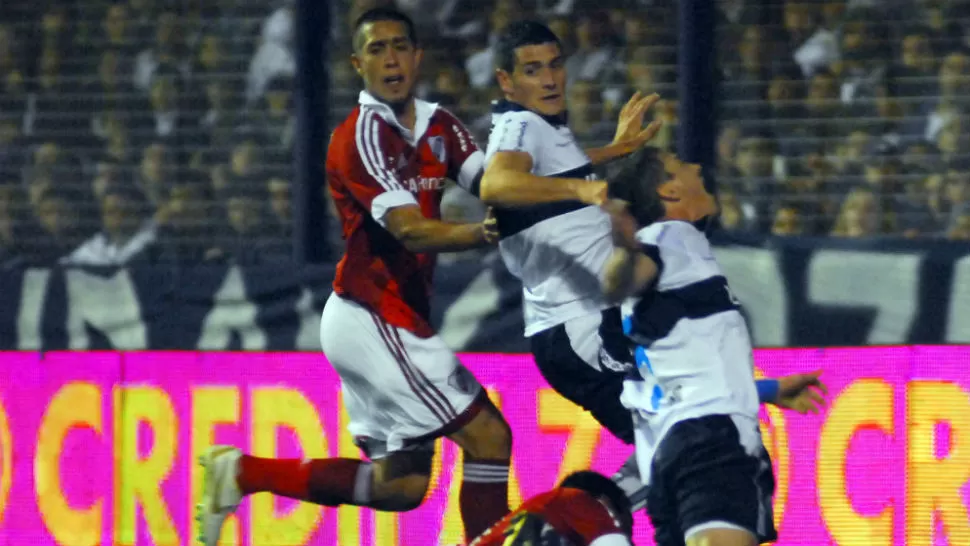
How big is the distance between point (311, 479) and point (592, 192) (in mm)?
1508

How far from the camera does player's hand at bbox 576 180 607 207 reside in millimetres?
4582

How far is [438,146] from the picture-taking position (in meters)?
5.49

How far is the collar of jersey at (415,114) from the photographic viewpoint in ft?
17.8

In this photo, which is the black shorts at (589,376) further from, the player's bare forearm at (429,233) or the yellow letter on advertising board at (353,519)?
the yellow letter on advertising board at (353,519)

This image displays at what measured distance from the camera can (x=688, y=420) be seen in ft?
14.8

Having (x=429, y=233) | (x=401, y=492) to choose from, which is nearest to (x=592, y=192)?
(x=429, y=233)

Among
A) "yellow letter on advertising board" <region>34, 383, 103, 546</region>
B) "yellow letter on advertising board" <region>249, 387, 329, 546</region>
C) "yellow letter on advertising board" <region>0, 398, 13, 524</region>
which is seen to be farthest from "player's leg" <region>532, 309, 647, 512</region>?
"yellow letter on advertising board" <region>0, 398, 13, 524</region>

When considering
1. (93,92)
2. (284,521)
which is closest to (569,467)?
(284,521)

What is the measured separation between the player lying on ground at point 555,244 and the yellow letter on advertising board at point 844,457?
1089 millimetres

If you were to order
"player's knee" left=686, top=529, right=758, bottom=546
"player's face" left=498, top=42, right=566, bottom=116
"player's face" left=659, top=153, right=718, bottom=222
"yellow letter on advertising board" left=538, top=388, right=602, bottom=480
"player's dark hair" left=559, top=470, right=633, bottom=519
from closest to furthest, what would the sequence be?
"player's knee" left=686, top=529, right=758, bottom=546, "player's face" left=659, top=153, right=718, bottom=222, "player's dark hair" left=559, top=470, right=633, bottom=519, "player's face" left=498, top=42, right=566, bottom=116, "yellow letter on advertising board" left=538, top=388, right=602, bottom=480

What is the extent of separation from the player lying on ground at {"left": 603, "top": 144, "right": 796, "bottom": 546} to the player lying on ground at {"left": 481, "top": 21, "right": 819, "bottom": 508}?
0.55 m

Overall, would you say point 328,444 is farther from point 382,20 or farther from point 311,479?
point 382,20

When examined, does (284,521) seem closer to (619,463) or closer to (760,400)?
(619,463)

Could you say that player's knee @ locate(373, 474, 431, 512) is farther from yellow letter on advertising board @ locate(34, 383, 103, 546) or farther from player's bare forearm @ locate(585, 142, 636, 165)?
yellow letter on advertising board @ locate(34, 383, 103, 546)
